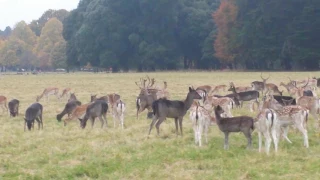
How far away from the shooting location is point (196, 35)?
60969 mm

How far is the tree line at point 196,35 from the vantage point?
169ft

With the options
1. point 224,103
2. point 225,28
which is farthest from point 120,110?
point 225,28

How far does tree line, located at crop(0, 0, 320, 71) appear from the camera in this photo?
51438 mm

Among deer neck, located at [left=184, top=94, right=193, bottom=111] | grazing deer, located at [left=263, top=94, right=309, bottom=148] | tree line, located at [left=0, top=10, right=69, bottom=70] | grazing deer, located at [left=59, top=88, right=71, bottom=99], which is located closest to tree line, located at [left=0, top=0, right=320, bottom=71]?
tree line, located at [left=0, top=10, right=69, bottom=70]

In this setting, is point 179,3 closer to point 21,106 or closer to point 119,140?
point 21,106

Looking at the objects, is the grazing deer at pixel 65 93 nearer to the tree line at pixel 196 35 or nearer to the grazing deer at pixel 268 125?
the grazing deer at pixel 268 125

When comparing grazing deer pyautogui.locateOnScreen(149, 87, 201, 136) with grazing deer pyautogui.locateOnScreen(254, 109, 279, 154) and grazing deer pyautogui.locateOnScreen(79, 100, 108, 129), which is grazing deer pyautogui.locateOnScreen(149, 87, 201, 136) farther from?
grazing deer pyautogui.locateOnScreen(254, 109, 279, 154)

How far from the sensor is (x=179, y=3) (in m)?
61.6

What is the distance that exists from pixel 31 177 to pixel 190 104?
17.4 ft

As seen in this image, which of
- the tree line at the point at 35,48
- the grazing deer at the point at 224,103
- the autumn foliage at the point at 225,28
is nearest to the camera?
the grazing deer at the point at 224,103

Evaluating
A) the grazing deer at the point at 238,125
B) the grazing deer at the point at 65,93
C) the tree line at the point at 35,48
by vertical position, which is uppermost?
the tree line at the point at 35,48

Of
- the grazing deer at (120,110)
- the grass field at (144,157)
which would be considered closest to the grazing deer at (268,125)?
the grass field at (144,157)

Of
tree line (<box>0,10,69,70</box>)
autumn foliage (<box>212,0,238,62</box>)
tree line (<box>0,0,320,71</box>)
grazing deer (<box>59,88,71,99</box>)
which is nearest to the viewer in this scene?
grazing deer (<box>59,88,71,99</box>)

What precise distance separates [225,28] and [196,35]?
4.55 meters
